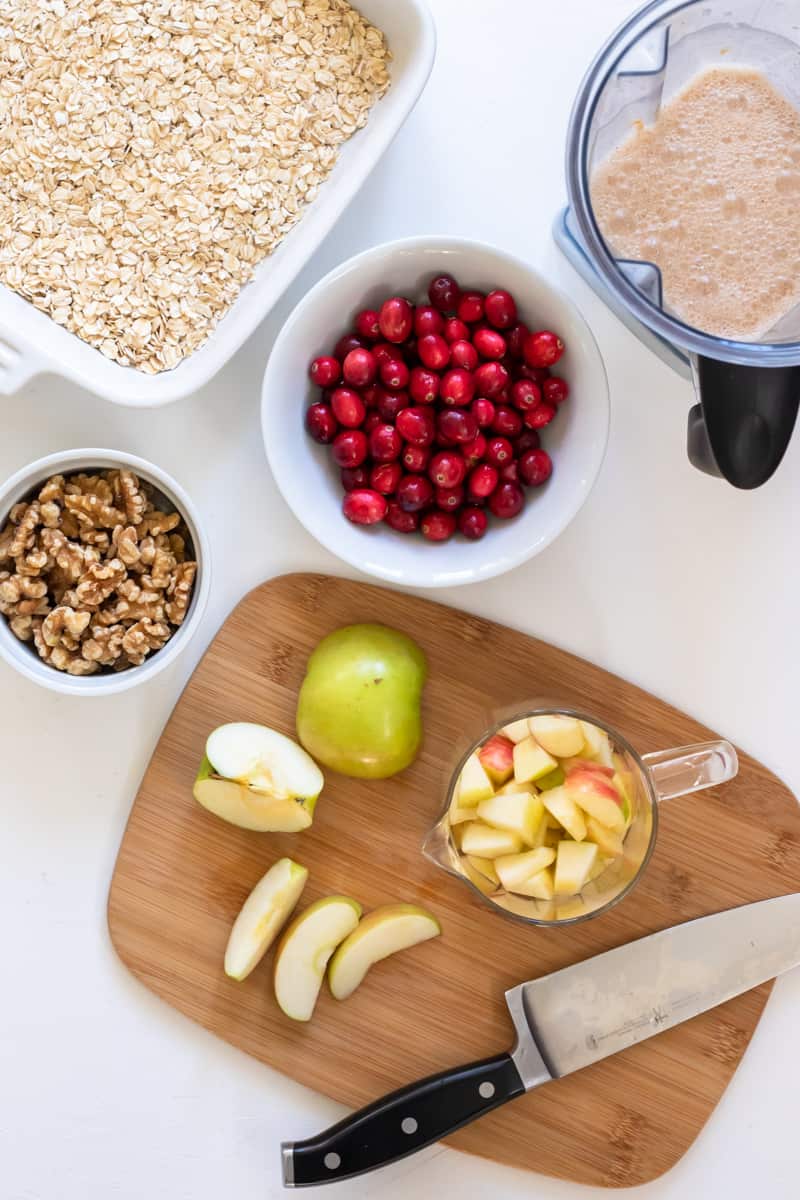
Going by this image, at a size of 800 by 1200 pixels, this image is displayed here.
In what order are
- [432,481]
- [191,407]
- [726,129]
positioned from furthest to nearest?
[191,407] < [432,481] < [726,129]

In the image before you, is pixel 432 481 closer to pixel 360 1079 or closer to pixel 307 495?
pixel 307 495

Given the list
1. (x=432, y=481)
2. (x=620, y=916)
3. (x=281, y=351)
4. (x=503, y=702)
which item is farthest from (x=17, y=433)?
(x=620, y=916)

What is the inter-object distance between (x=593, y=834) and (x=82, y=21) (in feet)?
3.10

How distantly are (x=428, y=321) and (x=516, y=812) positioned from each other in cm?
49

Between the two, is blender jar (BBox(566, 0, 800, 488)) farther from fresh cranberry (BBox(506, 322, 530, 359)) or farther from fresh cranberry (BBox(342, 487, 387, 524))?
fresh cranberry (BBox(342, 487, 387, 524))

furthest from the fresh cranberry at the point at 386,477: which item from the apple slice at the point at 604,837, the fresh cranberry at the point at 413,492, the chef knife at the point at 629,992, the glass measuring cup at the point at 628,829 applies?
the chef knife at the point at 629,992

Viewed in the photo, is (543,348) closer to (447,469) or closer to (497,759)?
(447,469)

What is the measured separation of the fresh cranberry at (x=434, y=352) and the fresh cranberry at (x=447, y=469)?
0.28ft

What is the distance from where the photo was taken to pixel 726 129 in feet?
2.98

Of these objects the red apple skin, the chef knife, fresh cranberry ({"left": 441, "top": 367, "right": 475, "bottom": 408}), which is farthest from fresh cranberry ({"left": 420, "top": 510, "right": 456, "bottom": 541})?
the chef knife

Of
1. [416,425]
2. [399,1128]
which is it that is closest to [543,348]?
[416,425]

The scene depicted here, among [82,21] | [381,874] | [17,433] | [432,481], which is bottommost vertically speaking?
[381,874]

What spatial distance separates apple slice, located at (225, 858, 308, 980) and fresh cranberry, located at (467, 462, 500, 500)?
0.45 meters

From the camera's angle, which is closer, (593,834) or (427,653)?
(593,834)
